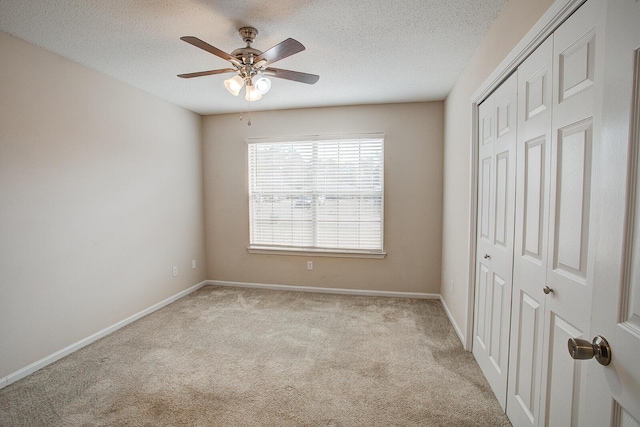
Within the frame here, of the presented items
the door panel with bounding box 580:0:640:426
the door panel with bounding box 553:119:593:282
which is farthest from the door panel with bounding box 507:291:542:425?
the door panel with bounding box 580:0:640:426

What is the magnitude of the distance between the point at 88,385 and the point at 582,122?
3.24m

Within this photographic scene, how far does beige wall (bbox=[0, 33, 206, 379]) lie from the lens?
2105mm

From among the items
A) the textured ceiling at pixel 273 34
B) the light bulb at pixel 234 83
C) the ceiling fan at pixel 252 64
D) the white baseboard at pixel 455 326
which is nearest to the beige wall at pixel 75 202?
the textured ceiling at pixel 273 34

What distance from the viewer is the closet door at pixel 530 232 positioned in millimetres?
1322

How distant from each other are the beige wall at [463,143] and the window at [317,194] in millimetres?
851

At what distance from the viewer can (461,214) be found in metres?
2.71

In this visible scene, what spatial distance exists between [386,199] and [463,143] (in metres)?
1.31

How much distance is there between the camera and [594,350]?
2.55 feet

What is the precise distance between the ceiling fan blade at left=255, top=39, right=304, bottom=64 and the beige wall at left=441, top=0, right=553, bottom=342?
1.23m

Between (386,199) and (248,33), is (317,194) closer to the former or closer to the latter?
(386,199)

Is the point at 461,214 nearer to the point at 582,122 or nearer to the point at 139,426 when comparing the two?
the point at 582,122

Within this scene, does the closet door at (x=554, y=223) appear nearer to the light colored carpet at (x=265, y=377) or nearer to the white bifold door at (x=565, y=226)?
the white bifold door at (x=565, y=226)

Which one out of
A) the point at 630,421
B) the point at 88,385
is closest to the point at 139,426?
the point at 88,385

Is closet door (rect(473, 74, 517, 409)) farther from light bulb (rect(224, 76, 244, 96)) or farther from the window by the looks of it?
light bulb (rect(224, 76, 244, 96))
